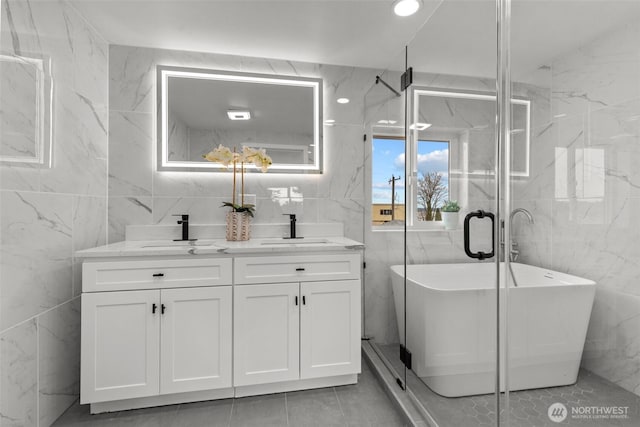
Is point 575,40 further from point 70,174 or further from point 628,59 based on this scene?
point 70,174

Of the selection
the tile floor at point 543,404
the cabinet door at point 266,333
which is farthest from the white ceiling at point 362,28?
the cabinet door at point 266,333

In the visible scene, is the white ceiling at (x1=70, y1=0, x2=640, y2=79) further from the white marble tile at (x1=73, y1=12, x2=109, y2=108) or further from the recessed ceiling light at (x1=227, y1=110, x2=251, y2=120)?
the recessed ceiling light at (x1=227, y1=110, x2=251, y2=120)

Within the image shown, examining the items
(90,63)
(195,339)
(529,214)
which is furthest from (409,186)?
(90,63)

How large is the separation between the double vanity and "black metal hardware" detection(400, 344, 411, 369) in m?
0.29

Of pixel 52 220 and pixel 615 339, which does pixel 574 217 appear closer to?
pixel 615 339

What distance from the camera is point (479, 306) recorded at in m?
1.23

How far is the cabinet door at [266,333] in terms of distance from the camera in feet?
5.70

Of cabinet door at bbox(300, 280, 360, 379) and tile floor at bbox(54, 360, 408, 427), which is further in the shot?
cabinet door at bbox(300, 280, 360, 379)

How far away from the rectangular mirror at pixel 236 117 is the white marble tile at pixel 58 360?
1115mm

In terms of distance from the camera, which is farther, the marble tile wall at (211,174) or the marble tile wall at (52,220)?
the marble tile wall at (211,174)

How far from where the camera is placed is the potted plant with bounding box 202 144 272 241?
7.01 feet

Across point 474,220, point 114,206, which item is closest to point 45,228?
point 114,206

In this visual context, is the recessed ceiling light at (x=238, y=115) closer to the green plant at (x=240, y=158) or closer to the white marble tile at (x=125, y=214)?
the green plant at (x=240, y=158)

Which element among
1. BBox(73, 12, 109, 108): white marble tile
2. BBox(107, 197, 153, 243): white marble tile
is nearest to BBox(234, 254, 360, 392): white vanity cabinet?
BBox(107, 197, 153, 243): white marble tile
